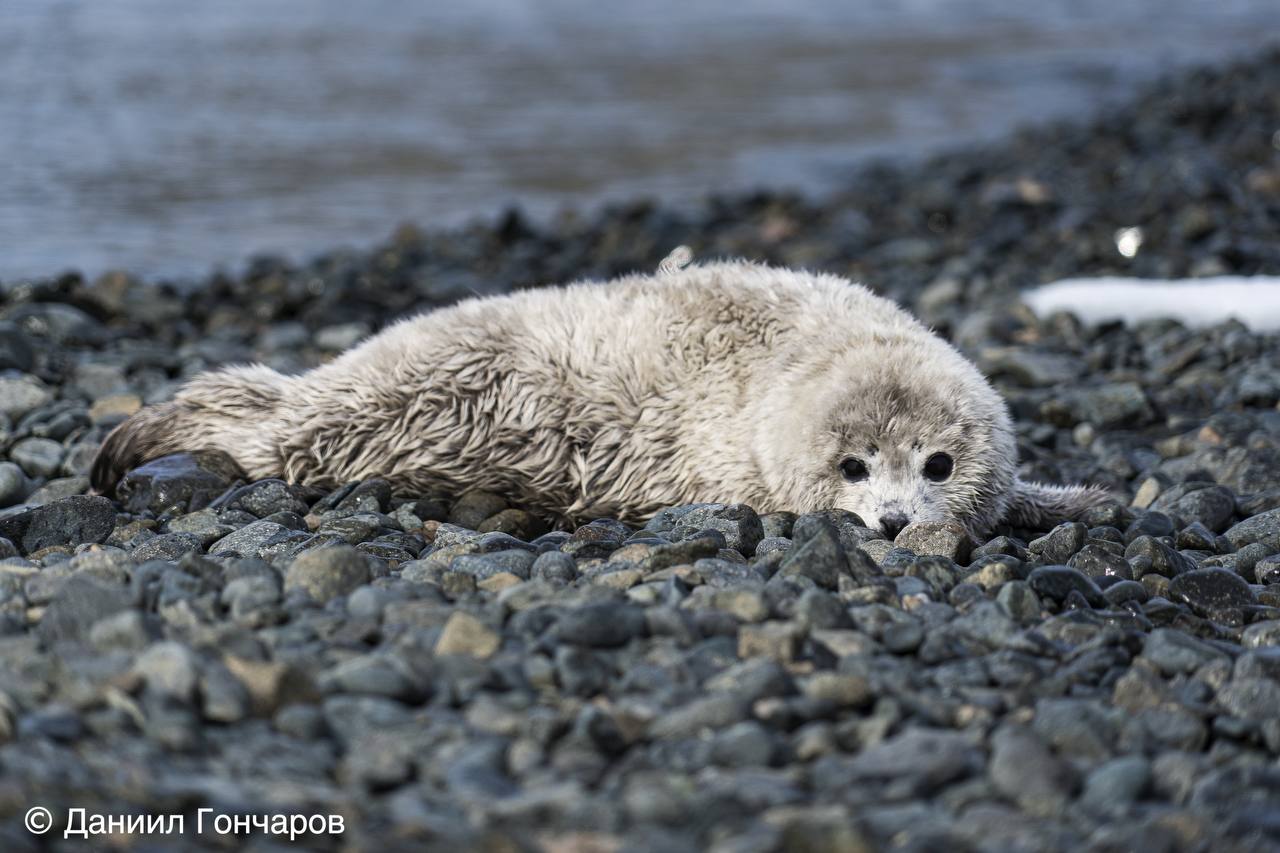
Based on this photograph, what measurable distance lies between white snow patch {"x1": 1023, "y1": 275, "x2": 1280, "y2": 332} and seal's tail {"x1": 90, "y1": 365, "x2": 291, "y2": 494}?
458cm

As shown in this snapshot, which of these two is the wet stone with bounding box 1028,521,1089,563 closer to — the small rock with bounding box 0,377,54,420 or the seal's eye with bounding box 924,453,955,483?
the seal's eye with bounding box 924,453,955,483

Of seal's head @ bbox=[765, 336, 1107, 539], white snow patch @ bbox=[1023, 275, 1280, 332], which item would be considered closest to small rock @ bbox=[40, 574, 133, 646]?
seal's head @ bbox=[765, 336, 1107, 539]

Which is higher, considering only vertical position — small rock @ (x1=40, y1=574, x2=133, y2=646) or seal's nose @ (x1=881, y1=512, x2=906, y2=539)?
small rock @ (x1=40, y1=574, x2=133, y2=646)

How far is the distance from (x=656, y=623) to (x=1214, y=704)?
1317mm

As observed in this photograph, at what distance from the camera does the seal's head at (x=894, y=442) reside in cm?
473

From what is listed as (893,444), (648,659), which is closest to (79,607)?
(648,659)

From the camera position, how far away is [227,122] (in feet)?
46.6

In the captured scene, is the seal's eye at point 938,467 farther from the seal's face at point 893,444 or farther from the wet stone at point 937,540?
the wet stone at point 937,540

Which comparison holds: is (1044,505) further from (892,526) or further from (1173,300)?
(1173,300)

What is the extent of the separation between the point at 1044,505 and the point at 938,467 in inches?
20.6

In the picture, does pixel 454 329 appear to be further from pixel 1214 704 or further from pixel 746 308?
pixel 1214 704

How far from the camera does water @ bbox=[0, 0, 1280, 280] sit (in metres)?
11.8

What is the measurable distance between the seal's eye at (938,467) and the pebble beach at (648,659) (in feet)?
1.15

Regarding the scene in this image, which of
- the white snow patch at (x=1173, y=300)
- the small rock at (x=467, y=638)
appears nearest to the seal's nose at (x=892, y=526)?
the small rock at (x=467, y=638)
